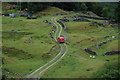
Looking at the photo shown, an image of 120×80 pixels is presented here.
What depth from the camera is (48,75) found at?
39344 millimetres

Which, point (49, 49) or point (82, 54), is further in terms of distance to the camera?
point (49, 49)

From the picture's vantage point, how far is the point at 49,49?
173ft

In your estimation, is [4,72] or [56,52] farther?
[56,52]

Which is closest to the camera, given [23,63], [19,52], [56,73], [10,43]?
[56,73]

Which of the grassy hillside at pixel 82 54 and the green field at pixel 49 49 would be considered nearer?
the grassy hillside at pixel 82 54

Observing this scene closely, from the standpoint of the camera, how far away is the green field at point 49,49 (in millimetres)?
41219

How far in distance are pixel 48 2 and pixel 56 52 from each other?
6134 centimetres

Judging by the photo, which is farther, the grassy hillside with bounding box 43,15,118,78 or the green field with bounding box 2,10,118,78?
the green field with bounding box 2,10,118,78

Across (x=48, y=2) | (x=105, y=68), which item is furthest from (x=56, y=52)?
(x=48, y=2)

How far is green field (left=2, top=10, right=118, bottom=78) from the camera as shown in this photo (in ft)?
135

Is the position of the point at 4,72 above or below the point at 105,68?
below

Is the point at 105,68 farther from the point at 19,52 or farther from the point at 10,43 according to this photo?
the point at 10,43

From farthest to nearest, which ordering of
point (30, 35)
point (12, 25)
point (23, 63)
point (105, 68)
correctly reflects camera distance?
point (12, 25), point (30, 35), point (23, 63), point (105, 68)

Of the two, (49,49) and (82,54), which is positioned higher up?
(49,49)
